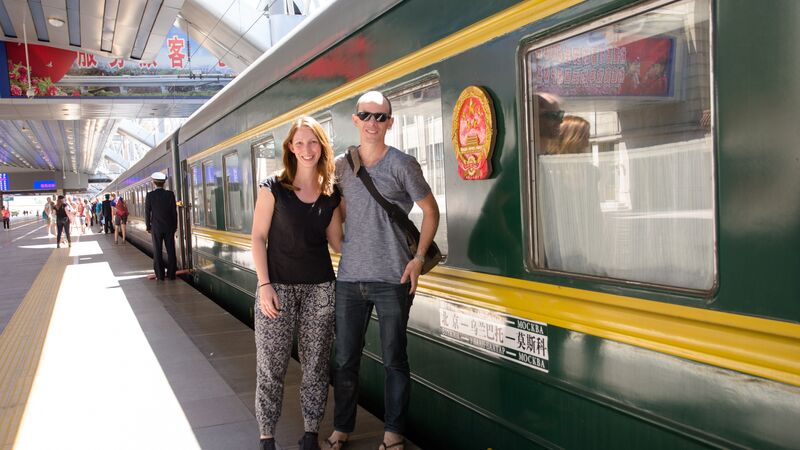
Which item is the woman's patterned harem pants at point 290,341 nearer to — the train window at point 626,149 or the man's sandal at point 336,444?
the man's sandal at point 336,444

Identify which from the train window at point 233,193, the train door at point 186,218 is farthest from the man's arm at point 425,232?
the train door at point 186,218

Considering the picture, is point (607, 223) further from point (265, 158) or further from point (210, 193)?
point (210, 193)

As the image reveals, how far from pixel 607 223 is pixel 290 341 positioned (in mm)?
1688

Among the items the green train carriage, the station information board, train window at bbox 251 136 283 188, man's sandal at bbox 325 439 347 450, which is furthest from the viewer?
the station information board

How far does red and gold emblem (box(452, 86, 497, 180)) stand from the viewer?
2850 mm

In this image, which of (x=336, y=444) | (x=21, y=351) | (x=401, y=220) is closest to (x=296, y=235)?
(x=401, y=220)

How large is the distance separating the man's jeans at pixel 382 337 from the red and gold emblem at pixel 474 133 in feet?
1.92

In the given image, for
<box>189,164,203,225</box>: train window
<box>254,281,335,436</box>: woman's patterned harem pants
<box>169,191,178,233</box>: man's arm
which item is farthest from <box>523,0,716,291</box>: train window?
<box>169,191,178,233</box>: man's arm

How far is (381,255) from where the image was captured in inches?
124

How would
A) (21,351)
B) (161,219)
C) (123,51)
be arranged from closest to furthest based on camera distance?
(21,351) → (161,219) → (123,51)

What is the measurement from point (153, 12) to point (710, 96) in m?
13.0

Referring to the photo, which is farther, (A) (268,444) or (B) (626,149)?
(A) (268,444)

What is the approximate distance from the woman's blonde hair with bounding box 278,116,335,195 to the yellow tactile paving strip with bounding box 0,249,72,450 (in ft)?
7.82

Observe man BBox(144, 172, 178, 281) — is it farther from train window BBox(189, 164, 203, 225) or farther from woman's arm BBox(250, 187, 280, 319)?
woman's arm BBox(250, 187, 280, 319)
